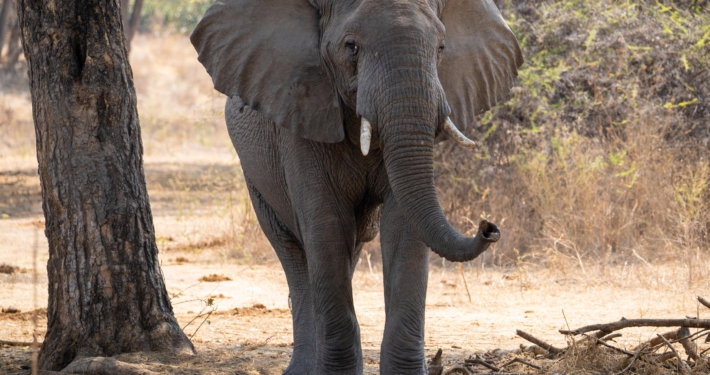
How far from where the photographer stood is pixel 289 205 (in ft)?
17.6

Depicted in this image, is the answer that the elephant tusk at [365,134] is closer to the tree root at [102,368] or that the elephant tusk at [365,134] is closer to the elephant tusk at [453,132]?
the elephant tusk at [453,132]

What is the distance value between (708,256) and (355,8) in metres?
5.81

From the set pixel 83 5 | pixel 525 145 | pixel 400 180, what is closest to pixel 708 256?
pixel 525 145

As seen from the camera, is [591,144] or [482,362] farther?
[591,144]

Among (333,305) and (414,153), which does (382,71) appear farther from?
(333,305)

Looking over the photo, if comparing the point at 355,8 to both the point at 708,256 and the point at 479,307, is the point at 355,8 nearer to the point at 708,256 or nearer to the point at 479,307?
the point at 479,307

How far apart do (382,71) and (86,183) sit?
2.03m

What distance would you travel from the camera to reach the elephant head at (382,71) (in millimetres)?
4004

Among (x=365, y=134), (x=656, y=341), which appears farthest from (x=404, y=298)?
(x=656, y=341)

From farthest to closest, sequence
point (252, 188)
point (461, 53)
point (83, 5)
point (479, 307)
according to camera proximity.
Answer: point (479, 307) → point (252, 188) → point (83, 5) → point (461, 53)

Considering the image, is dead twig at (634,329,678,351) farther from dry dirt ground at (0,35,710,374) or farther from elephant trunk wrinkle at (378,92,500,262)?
elephant trunk wrinkle at (378,92,500,262)

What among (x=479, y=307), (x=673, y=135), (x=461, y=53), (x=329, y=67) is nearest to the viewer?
(x=329, y=67)

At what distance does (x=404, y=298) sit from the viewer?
4.51 m

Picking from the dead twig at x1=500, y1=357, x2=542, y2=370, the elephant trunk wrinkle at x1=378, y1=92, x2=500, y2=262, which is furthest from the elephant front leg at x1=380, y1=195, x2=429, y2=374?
the dead twig at x1=500, y1=357, x2=542, y2=370
